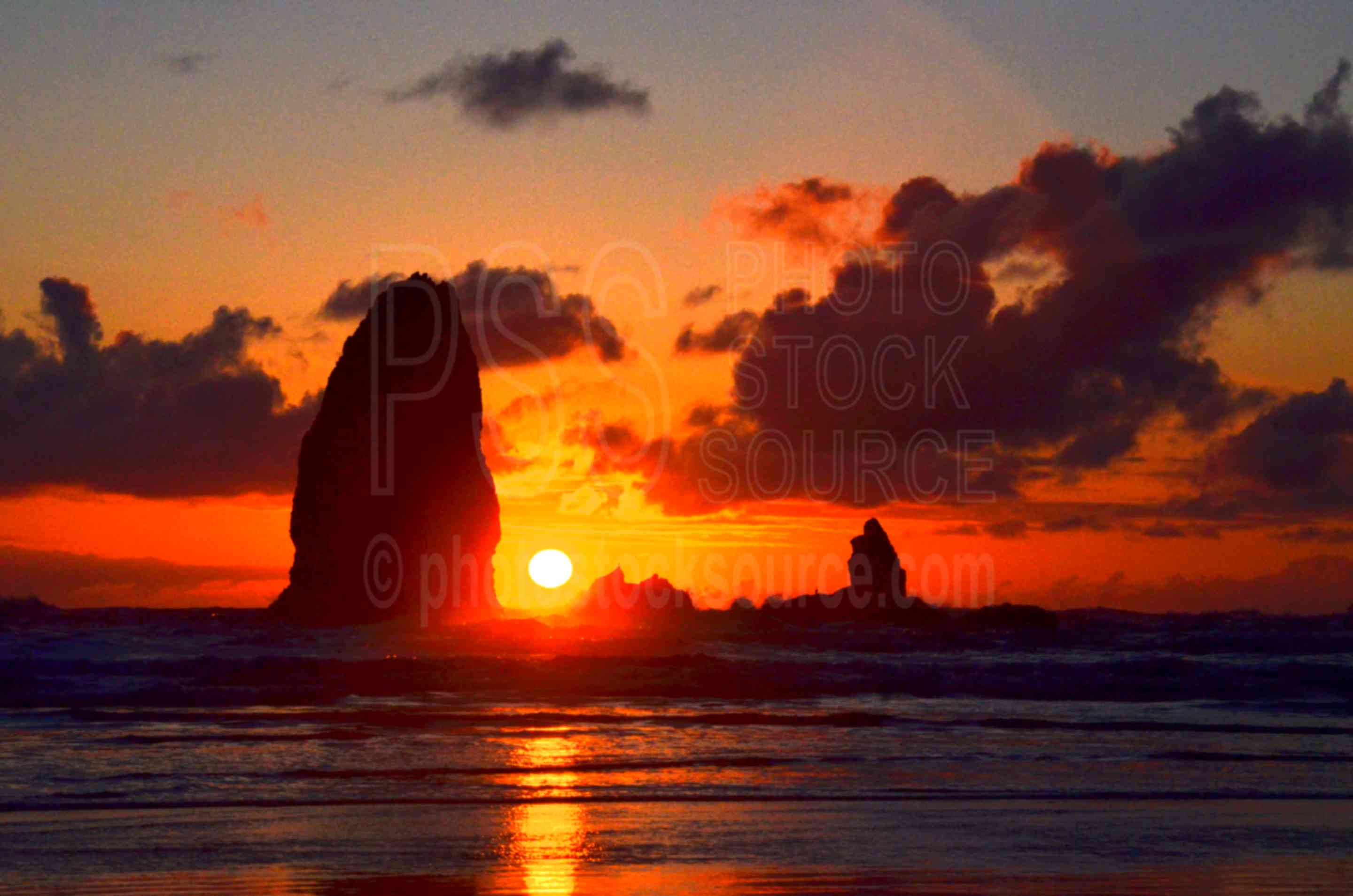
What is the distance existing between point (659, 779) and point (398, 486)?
144ft

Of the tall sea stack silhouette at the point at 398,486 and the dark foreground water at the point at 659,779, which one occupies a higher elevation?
the tall sea stack silhouette at the point at 398,486

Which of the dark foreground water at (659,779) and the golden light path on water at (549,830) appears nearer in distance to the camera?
the golden light path on water at (549,830)

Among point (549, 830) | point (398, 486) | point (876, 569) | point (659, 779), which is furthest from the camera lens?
point (876, 569)

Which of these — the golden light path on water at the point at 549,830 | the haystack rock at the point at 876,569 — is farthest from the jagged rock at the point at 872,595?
the golden light path on water at the point at 549,830

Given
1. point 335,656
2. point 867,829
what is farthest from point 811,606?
point 867,829

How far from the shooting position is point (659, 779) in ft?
61.2

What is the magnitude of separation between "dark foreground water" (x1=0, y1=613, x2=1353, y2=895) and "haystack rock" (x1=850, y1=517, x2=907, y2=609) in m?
28.1

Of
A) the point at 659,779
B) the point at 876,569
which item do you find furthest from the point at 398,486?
the point at 659,779

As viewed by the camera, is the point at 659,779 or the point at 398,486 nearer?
the point at 659,779

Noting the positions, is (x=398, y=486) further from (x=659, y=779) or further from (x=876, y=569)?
(x=659, y=779)

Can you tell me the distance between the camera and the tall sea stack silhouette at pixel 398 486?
59.1 metres

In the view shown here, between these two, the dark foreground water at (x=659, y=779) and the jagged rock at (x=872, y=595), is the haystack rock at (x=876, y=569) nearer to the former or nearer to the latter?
the jagged rock at (x=872, y=595)

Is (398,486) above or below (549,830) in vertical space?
above

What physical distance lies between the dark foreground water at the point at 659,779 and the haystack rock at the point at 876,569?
2812 cm
